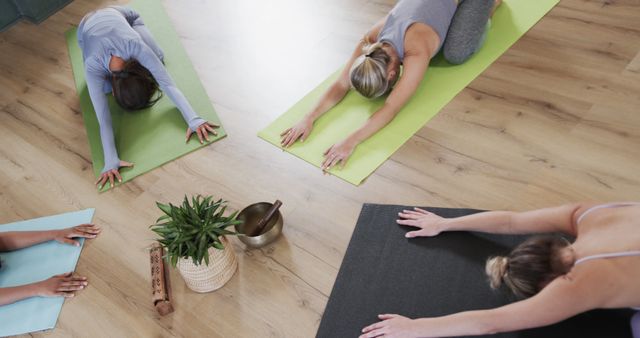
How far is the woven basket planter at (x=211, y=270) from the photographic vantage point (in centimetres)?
174

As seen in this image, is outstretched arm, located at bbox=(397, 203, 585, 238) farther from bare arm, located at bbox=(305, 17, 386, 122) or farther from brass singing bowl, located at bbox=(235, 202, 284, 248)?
bare arm, located at bbox=(305, 17, 386, 122)

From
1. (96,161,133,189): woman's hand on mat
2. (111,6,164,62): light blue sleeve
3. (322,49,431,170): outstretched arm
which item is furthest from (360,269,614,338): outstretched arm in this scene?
(111,6,164,62): light blue sleeve

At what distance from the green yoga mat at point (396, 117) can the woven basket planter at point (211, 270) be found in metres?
0.59

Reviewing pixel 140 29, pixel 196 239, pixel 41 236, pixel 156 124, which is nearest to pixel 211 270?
pixel 196 239

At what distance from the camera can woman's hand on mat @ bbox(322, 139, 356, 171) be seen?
2129 millimetres

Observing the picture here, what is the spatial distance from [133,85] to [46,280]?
0.99 metres

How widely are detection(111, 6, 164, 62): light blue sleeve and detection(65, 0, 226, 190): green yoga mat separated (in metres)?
0.09

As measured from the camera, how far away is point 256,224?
1.94m

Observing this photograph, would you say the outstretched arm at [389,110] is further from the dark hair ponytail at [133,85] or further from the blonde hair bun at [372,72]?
the dark hair ponytail at [133,85]

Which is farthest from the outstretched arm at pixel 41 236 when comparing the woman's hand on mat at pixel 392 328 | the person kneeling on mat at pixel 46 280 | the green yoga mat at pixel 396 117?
the woman's hand on mat at pixel 392 328

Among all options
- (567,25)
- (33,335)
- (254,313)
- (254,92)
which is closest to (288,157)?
(254,92)

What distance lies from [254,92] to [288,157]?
21.3 inches

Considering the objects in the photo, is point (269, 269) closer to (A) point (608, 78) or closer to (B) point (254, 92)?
(B) point (254, 92)

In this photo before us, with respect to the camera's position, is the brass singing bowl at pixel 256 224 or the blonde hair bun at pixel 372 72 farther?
the blonde hair bun at pixel 372 72
